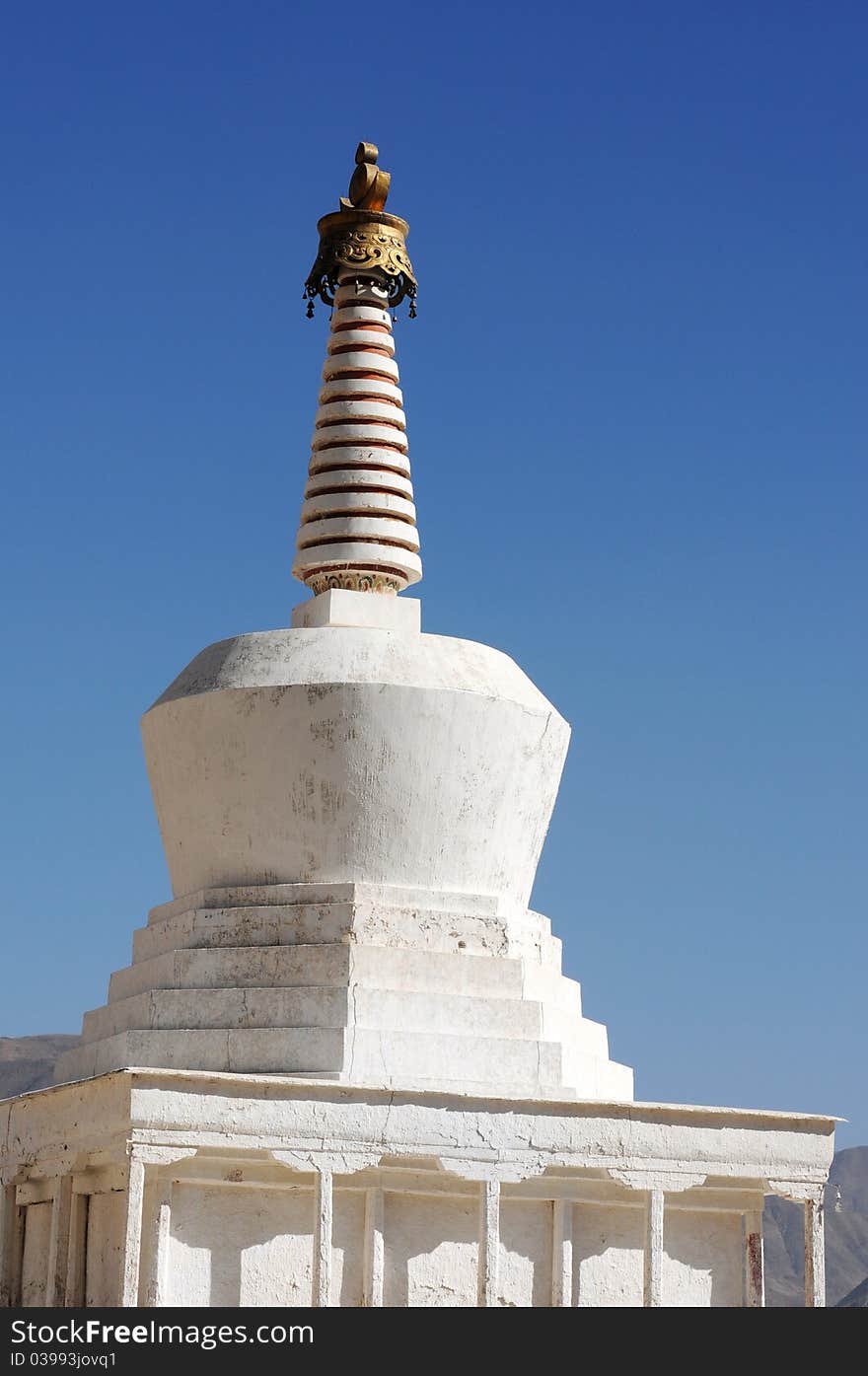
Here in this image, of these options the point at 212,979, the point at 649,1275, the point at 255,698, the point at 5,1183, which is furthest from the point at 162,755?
the point at 649,1275

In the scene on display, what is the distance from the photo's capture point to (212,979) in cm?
1697

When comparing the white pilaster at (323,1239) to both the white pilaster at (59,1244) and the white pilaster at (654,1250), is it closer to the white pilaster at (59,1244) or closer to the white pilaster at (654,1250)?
the white pilaster at (59,1244)

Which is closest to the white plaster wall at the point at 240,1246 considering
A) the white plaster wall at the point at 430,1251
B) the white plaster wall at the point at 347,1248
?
the white plaster wall at the point at 347,1248

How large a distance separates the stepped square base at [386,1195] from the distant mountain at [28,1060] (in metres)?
53.1

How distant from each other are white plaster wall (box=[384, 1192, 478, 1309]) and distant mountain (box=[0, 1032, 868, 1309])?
54.4m

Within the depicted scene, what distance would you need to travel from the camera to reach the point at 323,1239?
50.8 ft

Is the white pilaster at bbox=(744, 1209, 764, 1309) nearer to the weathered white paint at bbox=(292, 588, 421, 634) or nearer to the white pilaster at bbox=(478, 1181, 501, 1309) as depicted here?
the white pilaster at bbox=(478, 1181, 501, 1309)

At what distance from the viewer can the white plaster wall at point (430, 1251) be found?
16.2 meters

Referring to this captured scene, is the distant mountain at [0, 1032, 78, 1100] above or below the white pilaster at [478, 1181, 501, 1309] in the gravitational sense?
above

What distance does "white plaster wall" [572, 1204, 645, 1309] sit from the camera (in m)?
16.8

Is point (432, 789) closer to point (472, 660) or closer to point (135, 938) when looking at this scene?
point (472, 660)

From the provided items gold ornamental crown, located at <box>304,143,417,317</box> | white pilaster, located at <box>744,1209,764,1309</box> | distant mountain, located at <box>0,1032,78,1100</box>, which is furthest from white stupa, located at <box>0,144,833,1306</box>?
distant mountain, located at <box>0,1032,78,1100</box>

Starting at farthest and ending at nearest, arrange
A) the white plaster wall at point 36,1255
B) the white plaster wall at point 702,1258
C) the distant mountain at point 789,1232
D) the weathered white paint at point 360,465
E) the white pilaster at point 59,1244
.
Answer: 1. the distant mountain at point 789,1232
2. the weathered white paint at point 360,465
3. the white plaster wall at point 36,1255
4. the white plaster wall at point 702,1258
5. the white pilaster at point 59,1244

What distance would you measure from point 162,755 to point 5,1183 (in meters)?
3.84
